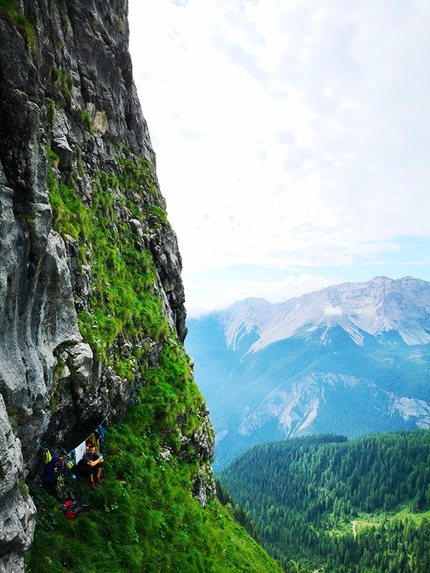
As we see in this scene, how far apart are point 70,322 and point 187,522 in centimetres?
1316

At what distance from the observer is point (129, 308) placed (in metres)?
24.0

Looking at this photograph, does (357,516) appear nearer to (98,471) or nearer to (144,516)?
(144,516)

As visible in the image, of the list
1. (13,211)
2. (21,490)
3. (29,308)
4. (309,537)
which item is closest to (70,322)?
(29,308)

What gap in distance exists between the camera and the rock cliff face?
460 inches

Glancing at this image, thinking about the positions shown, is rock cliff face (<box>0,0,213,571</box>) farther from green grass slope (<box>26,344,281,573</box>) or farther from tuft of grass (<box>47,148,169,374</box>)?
green grass slope (<box>26,344,281,573</box>)

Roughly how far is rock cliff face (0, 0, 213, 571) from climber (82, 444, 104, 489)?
1.62m

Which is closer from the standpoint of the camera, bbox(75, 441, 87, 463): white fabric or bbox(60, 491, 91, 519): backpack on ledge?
bbox(60, 491, 91, 519): backpack on ledge

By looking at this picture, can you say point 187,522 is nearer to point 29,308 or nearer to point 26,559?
point 26,559

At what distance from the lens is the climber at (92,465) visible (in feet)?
51.9

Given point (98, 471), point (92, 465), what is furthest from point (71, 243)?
point (98, 471)

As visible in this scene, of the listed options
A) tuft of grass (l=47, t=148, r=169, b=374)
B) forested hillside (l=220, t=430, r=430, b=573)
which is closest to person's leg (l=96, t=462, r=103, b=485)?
tuft of grass (l=47, t=148, r=169, b=374)

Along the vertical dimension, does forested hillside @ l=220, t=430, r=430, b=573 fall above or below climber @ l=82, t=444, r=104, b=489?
below

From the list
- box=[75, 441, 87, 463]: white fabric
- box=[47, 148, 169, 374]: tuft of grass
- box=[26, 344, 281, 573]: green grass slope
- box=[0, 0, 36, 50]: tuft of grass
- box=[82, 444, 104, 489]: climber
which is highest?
box=[0, 0, 36, 50]: tuft of grass

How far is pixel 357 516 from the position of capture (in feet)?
546
